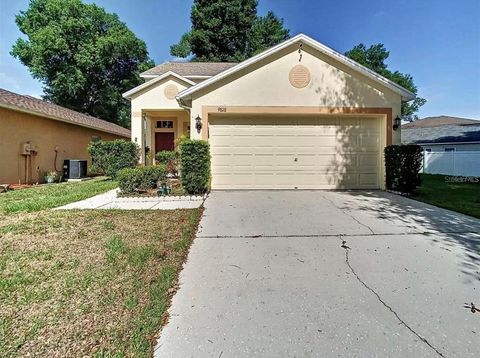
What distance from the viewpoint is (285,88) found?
9.33 metres

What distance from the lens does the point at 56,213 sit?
20.7ft

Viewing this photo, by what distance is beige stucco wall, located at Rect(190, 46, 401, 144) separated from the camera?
932 centimetres

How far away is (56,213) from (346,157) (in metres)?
8.50

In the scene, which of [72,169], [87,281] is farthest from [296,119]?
[72,169]

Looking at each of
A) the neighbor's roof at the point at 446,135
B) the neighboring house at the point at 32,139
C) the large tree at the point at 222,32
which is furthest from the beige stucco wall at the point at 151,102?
the neighbor's roof at the point at 446,135

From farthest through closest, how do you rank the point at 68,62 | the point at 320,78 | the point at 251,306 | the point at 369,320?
the point at 68,62
the point at 320,78
the point at 251,306
the point at 369,320

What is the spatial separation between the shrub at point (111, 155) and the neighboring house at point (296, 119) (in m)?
4.40

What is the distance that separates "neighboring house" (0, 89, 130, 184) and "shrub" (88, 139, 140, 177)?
2.80m

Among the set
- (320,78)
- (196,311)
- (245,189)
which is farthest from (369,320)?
(320,78)

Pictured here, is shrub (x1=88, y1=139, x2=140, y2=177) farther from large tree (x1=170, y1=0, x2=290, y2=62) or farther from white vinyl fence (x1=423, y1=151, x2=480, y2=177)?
large tree (x1=170, y1=0, x2=290, y2=62)

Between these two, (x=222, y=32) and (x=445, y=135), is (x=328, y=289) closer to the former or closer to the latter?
(x=445, y=135)

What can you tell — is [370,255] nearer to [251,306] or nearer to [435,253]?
[435,253]

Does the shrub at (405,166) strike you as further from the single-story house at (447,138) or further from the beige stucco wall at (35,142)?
the beige stucco wall at (35,142)

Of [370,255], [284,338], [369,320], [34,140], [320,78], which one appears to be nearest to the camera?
[284,338]
